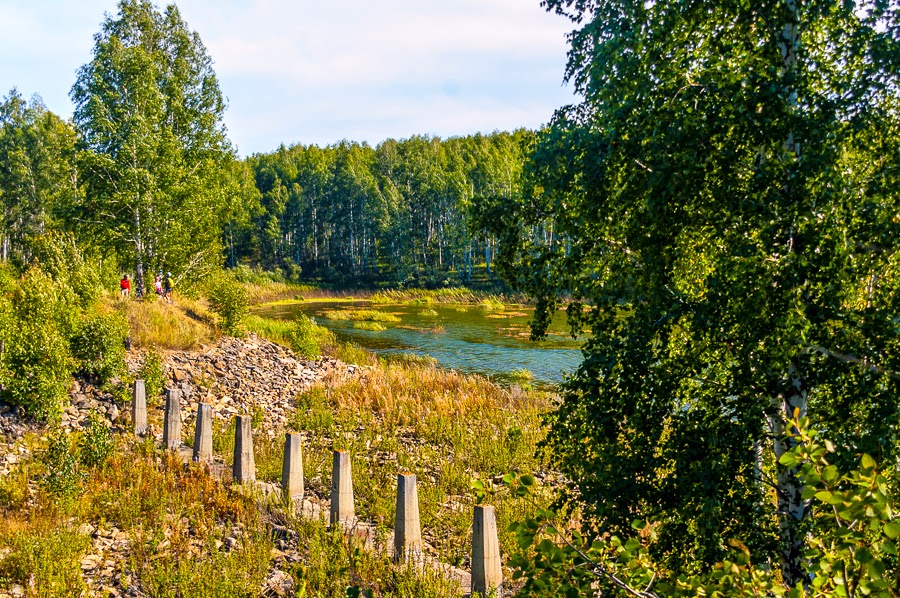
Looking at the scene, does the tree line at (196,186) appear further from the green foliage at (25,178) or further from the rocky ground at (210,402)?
the rocky ground at (210,402)

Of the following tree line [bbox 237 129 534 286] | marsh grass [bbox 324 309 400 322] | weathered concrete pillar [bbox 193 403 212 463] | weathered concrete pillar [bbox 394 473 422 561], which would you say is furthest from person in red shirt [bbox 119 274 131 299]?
tree line [bbox 237 129 534 286]

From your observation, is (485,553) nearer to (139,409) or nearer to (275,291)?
(139,409)

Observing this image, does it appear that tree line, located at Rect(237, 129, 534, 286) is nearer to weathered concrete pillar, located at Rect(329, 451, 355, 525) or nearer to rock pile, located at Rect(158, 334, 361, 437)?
rock pile, located at Rect(158, 334, 361, 437)

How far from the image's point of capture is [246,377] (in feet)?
55.0

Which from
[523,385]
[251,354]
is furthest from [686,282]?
[251,354]

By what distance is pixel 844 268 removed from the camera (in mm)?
4141

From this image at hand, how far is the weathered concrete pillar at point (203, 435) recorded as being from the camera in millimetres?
9375

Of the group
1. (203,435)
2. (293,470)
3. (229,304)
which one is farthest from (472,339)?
(293,470)

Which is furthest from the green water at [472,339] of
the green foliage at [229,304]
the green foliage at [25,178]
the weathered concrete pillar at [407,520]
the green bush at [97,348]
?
the green foliage at [25,178]

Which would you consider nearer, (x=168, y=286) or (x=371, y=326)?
(x=168, y=286)

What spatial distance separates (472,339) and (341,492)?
72.9ft

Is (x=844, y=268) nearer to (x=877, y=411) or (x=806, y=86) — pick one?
(x=877, y=411)

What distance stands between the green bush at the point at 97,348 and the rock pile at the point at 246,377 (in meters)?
1.67

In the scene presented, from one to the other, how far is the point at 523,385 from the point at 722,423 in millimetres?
13885
